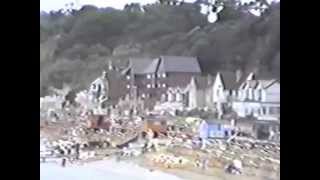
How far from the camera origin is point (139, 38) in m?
1.48

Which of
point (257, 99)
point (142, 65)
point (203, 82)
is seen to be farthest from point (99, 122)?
point (257, 99)

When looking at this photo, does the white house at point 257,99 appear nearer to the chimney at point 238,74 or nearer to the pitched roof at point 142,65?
the chimney at point 238,74

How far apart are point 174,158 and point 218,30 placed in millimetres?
370

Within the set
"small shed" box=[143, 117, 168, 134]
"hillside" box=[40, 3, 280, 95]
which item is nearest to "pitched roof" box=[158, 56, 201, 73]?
"hillside" box=[40, 3, 280, 95]

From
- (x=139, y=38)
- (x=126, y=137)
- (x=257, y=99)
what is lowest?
(x=126, y=137)

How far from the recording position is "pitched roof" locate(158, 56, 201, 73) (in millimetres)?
1458

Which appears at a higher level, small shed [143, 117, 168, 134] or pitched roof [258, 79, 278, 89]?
pitched roof [258, 79, 278, 89]

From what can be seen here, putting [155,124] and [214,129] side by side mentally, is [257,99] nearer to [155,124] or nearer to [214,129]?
[214,129]

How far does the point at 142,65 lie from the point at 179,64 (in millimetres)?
103

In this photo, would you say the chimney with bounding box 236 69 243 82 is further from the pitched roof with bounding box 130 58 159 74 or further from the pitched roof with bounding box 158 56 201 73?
the pitched roof with bounding box 130 58 159 74

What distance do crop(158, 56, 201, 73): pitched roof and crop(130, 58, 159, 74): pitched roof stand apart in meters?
0.02

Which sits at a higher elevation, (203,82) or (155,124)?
(203,82)

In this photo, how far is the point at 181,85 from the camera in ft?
4.83
